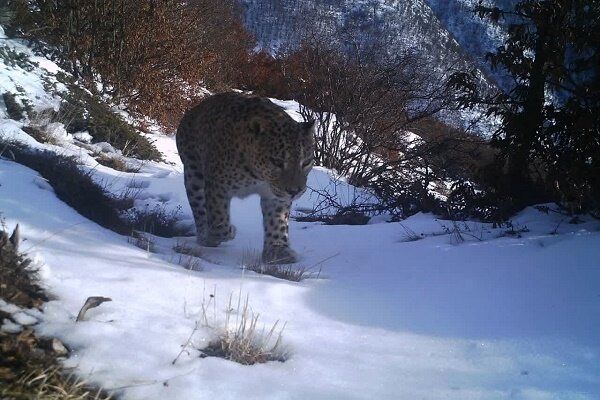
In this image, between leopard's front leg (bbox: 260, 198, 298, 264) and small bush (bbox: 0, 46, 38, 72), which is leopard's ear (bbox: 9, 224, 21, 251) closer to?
leopard's front leg (bbox: 260, 198, 298, 264)

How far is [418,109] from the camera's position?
49.2 ft

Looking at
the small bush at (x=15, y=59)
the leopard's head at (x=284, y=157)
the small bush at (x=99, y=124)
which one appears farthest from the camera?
the small bush at (x=99, y=124)

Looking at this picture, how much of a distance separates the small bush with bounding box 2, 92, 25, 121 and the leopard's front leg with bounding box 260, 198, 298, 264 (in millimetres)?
5257

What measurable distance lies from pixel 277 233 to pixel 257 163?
2.42ft

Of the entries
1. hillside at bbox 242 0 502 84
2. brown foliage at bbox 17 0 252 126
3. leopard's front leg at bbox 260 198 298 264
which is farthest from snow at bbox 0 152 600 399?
brown foliage at bbox 17 0 252 126

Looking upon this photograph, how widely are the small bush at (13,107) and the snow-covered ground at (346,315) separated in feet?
15.7

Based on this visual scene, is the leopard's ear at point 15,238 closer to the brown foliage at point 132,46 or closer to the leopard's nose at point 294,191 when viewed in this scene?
the leopard's nose at point 294,191

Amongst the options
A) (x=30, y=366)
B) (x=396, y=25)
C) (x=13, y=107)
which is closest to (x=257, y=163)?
(x=30, y=366)

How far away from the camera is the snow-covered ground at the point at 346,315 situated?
8.46 ft

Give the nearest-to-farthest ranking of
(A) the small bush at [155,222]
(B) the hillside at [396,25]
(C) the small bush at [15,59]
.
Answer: (A) the small bush at [155,222], (C) the small bush at [15,59], (B) the hillside at [396,25]

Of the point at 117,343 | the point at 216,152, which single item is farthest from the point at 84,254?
the point at 216,152

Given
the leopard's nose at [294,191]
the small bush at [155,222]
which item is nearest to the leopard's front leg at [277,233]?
the leopard's nose at [294,191]

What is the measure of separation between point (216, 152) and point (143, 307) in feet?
11.0

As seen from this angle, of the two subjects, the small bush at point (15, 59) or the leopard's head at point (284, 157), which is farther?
the small bush at point (15, 59)
